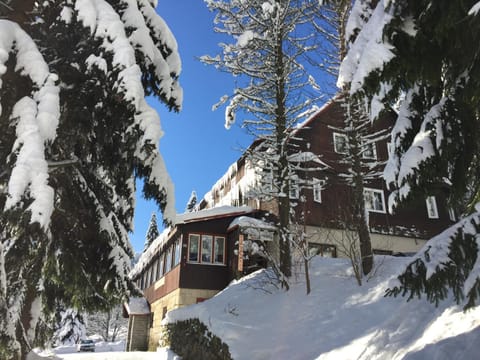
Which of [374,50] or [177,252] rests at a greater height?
[177,252]

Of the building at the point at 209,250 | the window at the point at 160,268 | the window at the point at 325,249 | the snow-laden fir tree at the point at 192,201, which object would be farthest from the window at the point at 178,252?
the snow-laden fir tree at the point at 192,201

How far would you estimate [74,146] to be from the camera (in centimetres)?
627

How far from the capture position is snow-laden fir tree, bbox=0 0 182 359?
4.03m

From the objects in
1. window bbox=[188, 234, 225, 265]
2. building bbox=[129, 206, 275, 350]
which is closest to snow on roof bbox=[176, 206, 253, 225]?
building bbox=[129, 206, 275, 350]

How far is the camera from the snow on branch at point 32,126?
3.61 metres

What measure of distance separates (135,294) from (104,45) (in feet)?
13.1

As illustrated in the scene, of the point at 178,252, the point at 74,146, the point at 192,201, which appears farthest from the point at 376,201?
the point at 192,201

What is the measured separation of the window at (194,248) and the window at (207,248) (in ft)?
0.84

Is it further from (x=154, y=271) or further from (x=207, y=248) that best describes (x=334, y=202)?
(x=154, y=271)

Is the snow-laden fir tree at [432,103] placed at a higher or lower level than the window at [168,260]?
lower

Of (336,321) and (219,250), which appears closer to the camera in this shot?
(336,321)

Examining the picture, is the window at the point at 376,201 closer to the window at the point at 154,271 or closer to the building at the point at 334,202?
the building at the point at 334,202

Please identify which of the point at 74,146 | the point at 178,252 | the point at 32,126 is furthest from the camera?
the point at 178,252

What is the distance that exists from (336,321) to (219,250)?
1063cm
